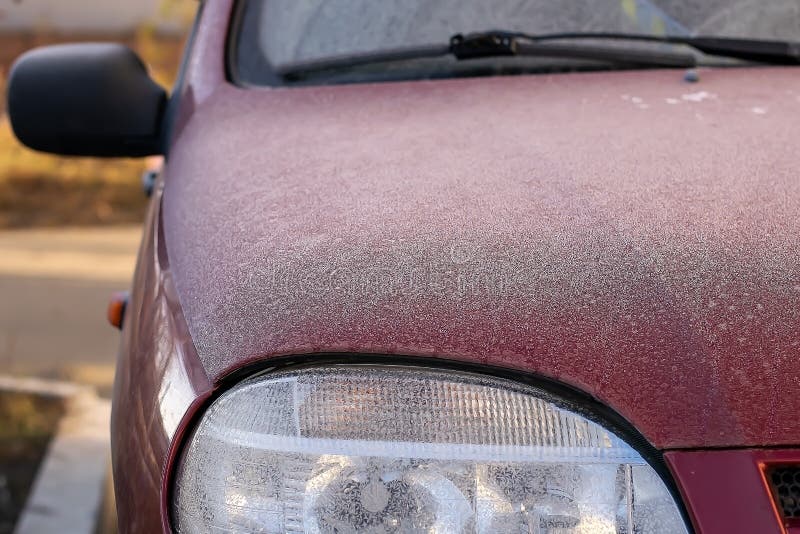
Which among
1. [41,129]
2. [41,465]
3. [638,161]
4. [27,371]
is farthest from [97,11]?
[638,161]

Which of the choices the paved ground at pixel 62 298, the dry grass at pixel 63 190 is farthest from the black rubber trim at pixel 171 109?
the dry grass at pixel 63 190

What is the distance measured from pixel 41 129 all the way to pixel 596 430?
148 centimetres

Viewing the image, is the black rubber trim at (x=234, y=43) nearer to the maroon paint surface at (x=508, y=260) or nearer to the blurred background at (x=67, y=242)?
the maroon paint surface at (x=508, y=260)

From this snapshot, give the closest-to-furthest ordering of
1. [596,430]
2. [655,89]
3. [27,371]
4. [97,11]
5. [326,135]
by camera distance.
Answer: [596,430]
[326,135]
[655,89]
[27,371]
[97,11]

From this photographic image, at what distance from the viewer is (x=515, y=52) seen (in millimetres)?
2375

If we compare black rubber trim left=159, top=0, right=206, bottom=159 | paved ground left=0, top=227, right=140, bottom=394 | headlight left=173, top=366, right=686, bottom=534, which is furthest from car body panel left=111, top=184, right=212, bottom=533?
paved ground left=0, top=227, right=140, bottom=394

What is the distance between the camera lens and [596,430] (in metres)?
1.39

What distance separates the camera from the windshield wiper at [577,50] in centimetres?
238

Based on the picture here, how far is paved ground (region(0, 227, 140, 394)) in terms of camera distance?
5.54 metres

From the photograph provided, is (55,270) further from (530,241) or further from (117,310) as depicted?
(530,241)

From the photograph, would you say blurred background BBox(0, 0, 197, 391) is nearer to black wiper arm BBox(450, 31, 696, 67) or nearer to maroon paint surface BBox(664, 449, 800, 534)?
black wiper arm BBox(450, 31, 696, 67)

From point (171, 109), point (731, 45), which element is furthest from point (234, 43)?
point (731, 45)

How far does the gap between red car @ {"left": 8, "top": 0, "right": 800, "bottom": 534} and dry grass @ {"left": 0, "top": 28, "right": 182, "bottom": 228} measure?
662cm

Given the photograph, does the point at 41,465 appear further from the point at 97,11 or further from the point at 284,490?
the point at 97,11
